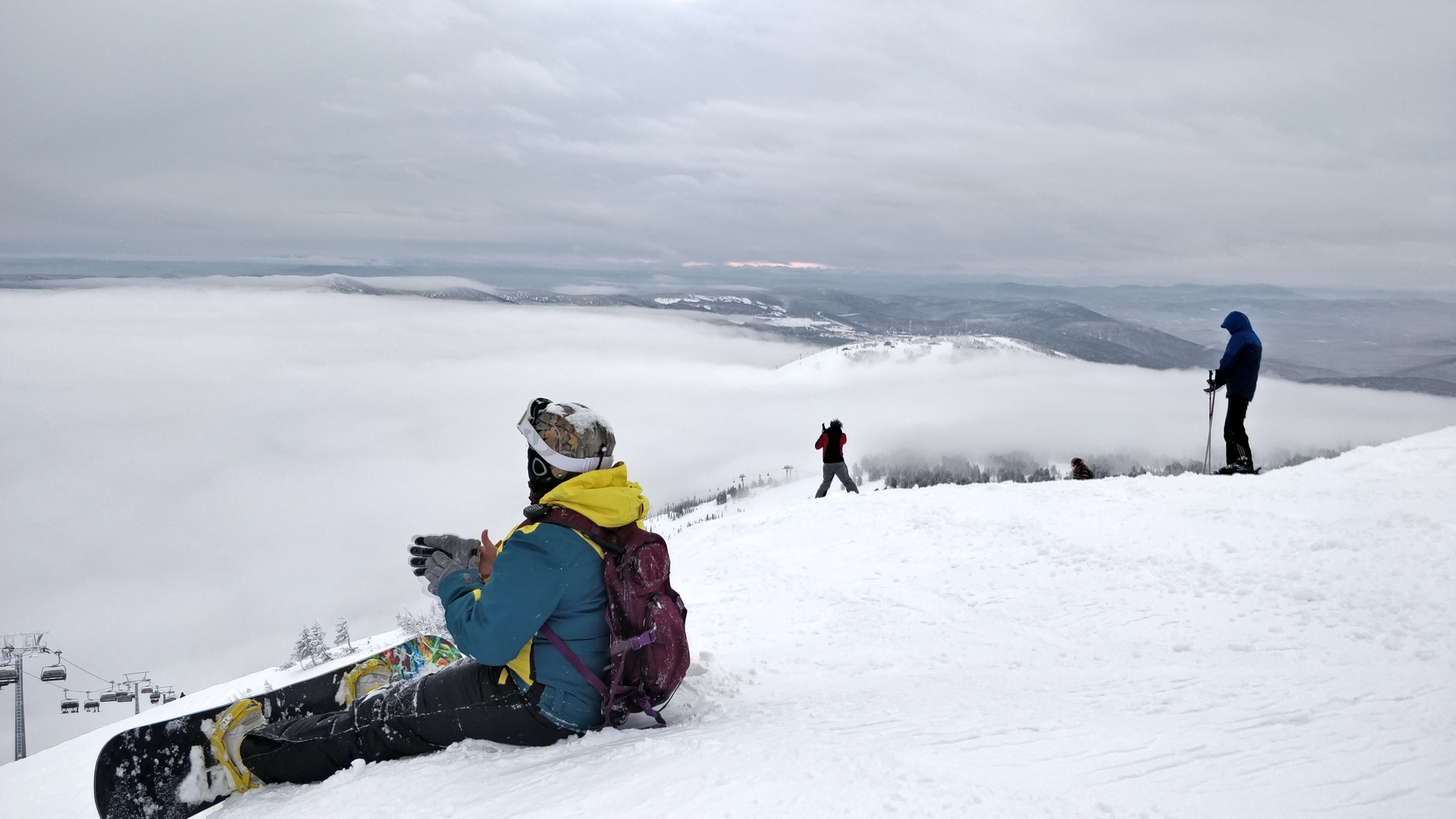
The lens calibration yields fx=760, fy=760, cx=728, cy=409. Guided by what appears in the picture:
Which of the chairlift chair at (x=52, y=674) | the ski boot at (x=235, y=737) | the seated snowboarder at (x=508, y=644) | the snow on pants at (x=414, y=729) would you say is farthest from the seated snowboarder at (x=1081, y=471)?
the chairlift chair at (x=52, y=674)

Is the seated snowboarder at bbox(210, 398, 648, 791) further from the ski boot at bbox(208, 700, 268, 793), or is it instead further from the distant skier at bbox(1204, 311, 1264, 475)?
the distant skier at bbox(1204, 311, 1264, 475)

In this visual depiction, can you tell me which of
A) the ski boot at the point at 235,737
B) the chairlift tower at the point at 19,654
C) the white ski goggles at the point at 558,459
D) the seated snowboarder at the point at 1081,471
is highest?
the white ski goggles at the point at 558,459

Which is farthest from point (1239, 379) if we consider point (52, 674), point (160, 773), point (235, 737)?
point (52, 674)

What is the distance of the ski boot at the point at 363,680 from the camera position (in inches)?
194

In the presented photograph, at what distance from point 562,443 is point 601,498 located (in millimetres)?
375

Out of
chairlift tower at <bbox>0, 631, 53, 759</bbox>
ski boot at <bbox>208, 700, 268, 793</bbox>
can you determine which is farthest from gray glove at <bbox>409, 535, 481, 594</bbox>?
chairlift tower at <bbox>0, 631, 53, 759</bbox>

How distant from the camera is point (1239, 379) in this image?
1219cm

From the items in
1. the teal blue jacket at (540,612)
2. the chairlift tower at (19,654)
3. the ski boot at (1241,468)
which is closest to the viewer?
the teal blue jacket at (540,612)

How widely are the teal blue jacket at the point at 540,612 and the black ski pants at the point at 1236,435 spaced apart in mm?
11810

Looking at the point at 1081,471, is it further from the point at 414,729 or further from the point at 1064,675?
the point at 414,729

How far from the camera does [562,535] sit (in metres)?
3.76

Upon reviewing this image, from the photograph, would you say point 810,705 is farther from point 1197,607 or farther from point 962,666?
point 1197,607

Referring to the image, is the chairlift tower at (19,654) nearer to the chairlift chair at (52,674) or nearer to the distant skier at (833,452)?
the chairlift chair at (52,674)

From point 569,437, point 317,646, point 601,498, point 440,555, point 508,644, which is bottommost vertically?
point 317,646
